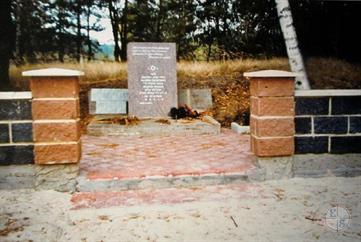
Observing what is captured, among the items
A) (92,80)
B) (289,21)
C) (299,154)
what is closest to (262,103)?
(299,154)

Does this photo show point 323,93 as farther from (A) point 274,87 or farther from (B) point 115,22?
(B) point 115,22

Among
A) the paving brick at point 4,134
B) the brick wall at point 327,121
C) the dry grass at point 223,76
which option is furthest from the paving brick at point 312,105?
the dry grass at point 223,76

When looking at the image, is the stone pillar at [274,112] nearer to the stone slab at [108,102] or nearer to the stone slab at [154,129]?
the stone slab at [154,129]

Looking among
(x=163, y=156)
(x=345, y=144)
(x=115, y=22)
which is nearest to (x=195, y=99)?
(x=163, y=156)

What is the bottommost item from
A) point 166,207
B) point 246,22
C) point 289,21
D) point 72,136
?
point 166,207

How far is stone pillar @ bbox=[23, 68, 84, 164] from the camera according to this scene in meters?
4.36

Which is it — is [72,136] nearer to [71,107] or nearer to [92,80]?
[71,107]

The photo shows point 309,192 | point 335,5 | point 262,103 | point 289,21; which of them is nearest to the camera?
point 309,192

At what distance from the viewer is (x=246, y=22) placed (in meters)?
13.9

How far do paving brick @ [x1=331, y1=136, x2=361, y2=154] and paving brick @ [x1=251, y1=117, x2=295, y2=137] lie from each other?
68 cm

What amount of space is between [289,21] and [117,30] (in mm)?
6949

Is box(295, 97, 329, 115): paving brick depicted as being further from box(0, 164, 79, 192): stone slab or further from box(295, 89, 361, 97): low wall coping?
box(0, 164, 79, 192): stone slab

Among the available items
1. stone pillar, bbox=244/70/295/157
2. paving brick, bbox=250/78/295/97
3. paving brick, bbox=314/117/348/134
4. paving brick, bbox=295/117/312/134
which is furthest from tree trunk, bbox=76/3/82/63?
paving brick, bbox=314/117/348/134

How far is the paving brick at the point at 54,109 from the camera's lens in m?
4.36
